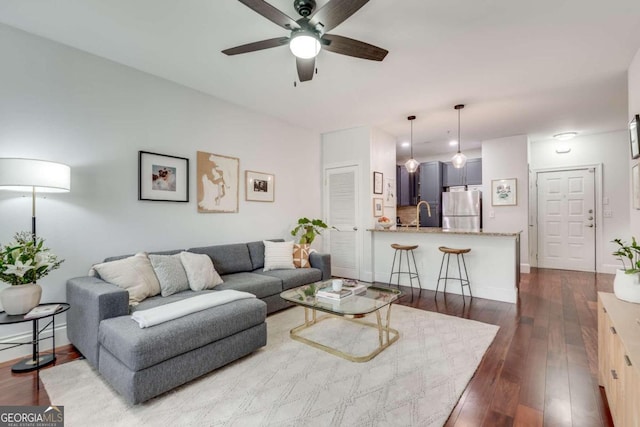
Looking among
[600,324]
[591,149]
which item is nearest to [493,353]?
[600,324]

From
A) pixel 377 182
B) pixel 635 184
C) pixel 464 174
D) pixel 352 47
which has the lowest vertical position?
pixel 635 184

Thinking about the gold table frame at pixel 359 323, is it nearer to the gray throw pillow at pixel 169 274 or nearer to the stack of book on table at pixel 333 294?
the stack of book on table at pixel 333 294

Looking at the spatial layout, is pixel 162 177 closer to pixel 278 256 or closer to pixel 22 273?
pixel 22 273

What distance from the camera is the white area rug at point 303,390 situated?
5.57 feet

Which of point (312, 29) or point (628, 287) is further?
point (312, 29)

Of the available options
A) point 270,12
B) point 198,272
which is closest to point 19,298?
point 198,272

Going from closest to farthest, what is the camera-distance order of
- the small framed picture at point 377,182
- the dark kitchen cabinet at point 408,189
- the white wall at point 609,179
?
the small framed picture at point 377,182, the white wall at point 609,179, the dark kitchen cabinet at point 408,189

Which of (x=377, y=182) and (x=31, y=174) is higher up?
(x=377, y=182)

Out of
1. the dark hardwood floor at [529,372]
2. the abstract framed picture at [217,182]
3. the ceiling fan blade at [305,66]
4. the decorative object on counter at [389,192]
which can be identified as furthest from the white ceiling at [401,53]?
the dark hardwood floor at [529,372]

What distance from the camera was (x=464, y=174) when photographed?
21.9ft

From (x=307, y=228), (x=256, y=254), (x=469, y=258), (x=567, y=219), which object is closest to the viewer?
(x=256, y=254)

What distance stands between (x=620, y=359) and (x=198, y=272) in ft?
9.99

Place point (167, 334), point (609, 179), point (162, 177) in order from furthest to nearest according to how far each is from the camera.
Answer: point (609, 179), point (162, 177), point (167, 334)

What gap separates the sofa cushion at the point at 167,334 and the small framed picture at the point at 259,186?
2173 millimetres
